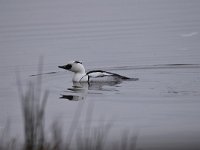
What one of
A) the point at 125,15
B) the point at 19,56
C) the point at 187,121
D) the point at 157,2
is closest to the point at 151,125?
the point at 187,121

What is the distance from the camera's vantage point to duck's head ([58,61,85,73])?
61.8ft

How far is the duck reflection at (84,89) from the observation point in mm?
16047

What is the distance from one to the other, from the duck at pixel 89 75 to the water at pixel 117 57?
29 cm

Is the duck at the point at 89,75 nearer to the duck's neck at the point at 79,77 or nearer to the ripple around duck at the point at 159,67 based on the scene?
the duck's neck at the point at 79,77

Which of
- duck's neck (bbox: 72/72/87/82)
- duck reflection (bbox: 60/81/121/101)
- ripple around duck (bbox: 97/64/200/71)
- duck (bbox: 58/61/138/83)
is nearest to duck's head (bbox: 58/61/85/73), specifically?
duck (bbox: 58/61/138/83)

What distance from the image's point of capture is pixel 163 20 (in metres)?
27.4

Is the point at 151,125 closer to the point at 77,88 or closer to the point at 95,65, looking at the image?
the point at 77,88

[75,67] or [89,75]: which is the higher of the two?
[75,67]

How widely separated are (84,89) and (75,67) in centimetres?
172

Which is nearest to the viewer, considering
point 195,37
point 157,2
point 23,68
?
point 23,68

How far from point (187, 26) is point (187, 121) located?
1300cm

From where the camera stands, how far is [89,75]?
1822cm

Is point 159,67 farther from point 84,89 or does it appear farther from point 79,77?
point 84,89

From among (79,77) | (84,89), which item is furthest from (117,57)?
(84,89)
